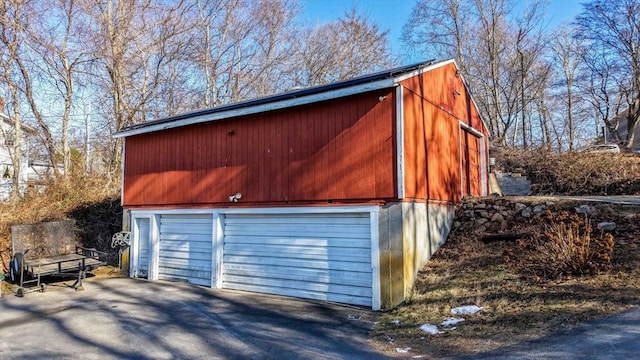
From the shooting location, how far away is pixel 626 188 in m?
13.6

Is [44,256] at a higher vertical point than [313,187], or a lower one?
lower

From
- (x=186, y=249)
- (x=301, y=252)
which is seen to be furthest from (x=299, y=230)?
(x=186, y=249)

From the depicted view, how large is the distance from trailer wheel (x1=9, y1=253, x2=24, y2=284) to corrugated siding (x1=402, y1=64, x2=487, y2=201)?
8.36 m

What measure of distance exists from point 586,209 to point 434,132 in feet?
10.7

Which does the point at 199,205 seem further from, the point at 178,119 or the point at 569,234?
the point at 569,234

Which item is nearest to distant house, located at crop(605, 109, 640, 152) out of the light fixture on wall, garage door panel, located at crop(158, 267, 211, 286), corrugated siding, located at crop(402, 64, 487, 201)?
corrugated siding, located at crop(402, 64, 487, 201)

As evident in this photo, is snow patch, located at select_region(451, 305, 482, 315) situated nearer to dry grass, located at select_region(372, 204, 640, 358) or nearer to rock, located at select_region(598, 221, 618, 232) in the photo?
dry grass, located at select_region(372, 204, 640, 358)

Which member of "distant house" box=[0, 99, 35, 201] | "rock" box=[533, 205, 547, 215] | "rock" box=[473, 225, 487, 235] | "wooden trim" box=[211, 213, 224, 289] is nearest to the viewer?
"rock" box=[533, 205, 547, 215]

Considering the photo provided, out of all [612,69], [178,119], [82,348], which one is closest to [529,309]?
[82,348]

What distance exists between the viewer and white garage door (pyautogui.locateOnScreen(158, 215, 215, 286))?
385 inches

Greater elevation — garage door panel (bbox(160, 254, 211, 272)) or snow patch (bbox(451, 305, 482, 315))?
garage door panel (bbox(160, 254, 211, 272))

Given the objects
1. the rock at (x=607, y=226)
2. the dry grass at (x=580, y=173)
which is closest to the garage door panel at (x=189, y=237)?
the rock at (x=607, y=226)

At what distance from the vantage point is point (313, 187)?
8125 mm

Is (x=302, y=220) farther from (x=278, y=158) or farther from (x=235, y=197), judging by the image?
(x=235, y=197)
